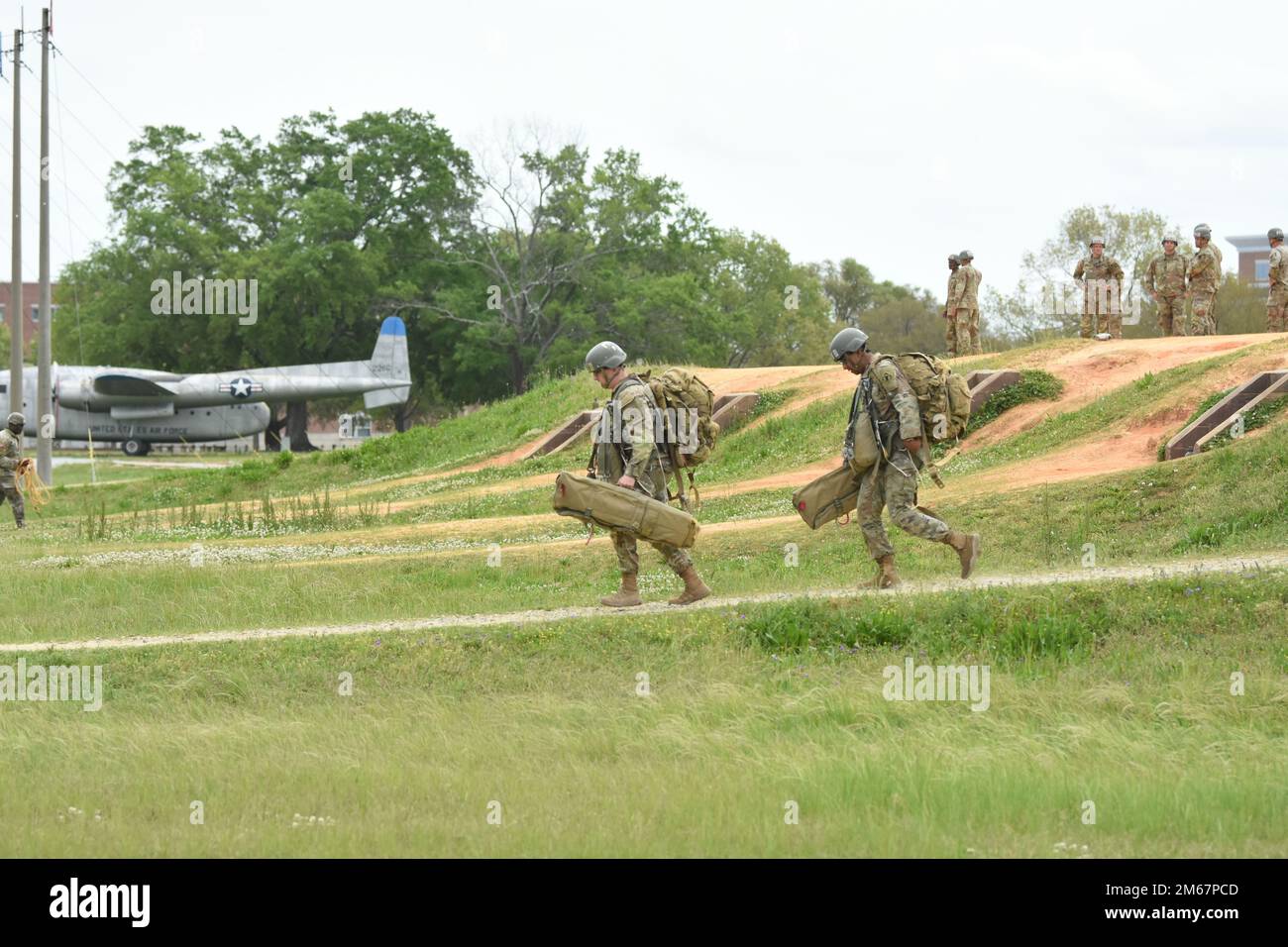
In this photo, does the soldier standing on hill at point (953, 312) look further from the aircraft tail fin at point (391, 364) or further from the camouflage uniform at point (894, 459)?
the aircraft tail fin at point (391, 364)

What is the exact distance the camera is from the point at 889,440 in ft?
41.7

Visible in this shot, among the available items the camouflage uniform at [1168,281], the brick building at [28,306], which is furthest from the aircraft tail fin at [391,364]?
the brick building at [28,306]

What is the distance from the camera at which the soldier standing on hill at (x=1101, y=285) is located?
2964 cm

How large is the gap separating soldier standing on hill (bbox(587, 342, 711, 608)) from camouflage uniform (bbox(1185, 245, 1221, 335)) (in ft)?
60.1

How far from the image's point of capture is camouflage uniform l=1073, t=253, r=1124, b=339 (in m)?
29.7

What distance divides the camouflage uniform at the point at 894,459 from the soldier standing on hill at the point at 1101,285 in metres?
18.0

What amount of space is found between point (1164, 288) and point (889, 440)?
18.6 meters

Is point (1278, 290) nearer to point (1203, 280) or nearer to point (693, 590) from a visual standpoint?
point (1203, 280)

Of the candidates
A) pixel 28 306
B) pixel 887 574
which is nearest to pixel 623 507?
pixel 887 574

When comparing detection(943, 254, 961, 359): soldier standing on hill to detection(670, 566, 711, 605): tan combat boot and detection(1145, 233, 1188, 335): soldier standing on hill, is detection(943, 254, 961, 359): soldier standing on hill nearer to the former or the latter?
detection(1145, 233, 1188, 335): soldier standing on hill

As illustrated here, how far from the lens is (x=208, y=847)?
282 inches

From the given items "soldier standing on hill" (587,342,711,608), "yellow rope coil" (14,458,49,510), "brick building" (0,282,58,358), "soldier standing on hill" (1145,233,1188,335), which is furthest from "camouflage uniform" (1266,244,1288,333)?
"brick building" (0,282,58,358)
